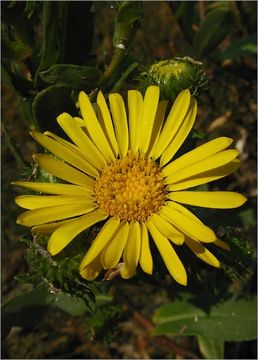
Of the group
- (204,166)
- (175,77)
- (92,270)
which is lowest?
(92,270)

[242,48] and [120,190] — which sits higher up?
[242,48]

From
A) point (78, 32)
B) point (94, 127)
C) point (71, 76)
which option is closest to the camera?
point (94, 127)

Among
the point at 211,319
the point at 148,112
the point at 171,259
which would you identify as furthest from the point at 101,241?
the point at 211,319

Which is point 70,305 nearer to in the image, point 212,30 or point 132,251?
point 132,251

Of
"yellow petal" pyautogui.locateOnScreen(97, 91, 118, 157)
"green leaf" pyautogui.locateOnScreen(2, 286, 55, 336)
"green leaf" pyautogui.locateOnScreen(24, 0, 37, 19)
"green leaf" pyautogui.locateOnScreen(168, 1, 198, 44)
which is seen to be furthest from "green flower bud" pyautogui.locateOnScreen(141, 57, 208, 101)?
"green leaf" pyautogui.locateOnScreen(168, 1, 198, 44)

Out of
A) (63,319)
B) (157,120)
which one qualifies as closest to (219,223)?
(157,120)

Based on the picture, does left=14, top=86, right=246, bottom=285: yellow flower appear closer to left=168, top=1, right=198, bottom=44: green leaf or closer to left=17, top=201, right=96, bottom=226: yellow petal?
left=17, top=201, right=96, bottom=226: yellow petal

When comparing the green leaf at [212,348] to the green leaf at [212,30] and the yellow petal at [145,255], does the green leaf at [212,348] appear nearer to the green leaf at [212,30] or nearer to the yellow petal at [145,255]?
the yellow petal at [145,255]
